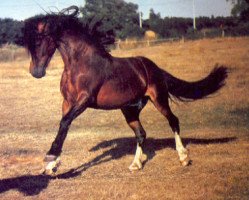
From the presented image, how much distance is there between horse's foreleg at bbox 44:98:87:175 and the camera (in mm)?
8094

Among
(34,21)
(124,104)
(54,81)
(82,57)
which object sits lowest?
(54,81)

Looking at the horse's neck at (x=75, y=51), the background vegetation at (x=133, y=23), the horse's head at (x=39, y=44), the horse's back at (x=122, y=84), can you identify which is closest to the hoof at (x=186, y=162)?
the horse's back at (x=122, y=84)

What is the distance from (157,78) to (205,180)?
2.78 metres

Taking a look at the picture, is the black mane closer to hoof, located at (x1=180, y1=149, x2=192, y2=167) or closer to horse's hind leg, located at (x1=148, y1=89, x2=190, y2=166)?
horse's hind leg, located at (x1=148, y1=89, x2=190, y2=166)

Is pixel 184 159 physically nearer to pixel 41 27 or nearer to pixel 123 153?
pixel 123 153

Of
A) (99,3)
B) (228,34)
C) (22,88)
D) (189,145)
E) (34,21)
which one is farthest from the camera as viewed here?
(99,3)

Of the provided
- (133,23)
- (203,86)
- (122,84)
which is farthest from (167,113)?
(133,23)

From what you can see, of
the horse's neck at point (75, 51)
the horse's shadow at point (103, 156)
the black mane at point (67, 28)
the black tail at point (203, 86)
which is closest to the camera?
the horse's shadow at point (103, 156)

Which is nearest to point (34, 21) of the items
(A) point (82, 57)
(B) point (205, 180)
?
(A) point (82, 57)

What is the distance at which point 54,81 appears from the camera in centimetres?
2970

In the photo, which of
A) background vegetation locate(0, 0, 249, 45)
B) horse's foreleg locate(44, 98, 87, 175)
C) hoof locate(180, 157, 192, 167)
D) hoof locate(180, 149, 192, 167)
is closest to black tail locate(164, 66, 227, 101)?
hoof locate(180, 149, 192, 167)

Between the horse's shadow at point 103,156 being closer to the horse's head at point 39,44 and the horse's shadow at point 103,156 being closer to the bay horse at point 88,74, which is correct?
the bay horse at point 88,74

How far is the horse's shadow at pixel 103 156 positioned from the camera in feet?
26.2

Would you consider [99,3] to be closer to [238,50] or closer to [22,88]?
[238,50]
